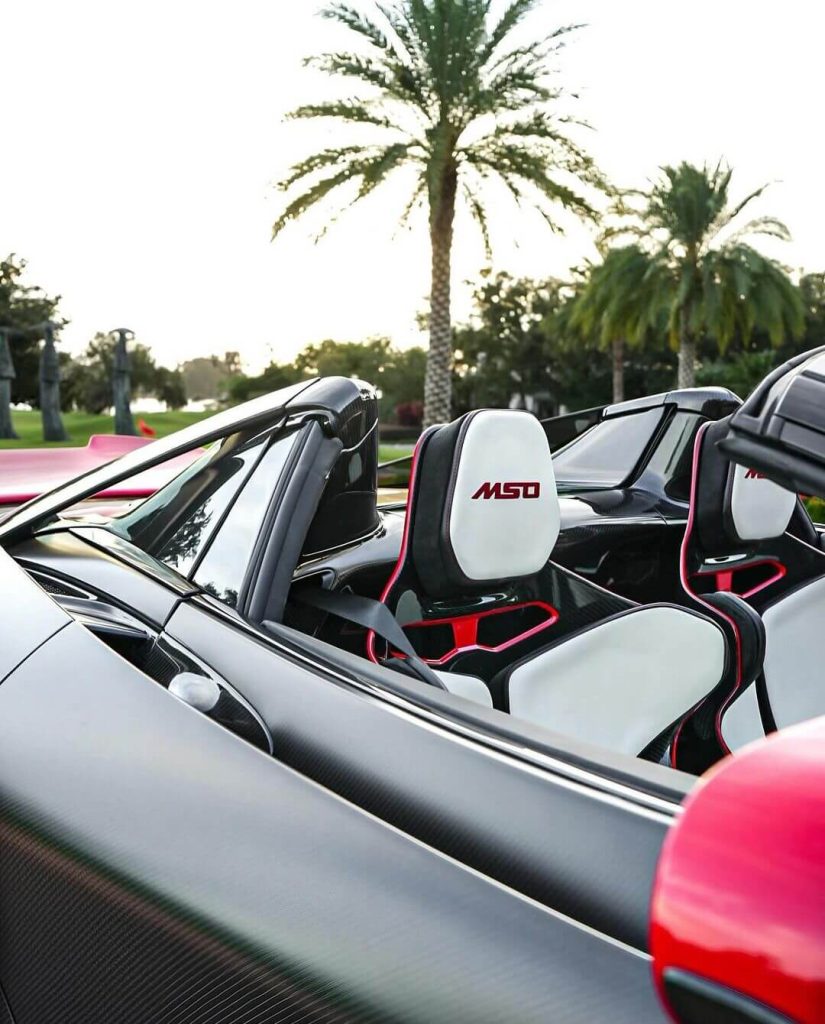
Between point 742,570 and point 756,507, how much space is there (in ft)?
0.57

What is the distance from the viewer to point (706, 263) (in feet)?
87.0

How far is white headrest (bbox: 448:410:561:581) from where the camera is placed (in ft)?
6.31

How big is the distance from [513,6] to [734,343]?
3010 cm

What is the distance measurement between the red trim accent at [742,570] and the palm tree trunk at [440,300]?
651 inches

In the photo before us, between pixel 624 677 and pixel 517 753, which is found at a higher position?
pixel 517 753

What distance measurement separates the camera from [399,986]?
0.87m

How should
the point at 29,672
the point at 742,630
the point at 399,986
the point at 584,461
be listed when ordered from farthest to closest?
the point at 584,461
the point at 742,630
the point at 29,672
the point at 399,986

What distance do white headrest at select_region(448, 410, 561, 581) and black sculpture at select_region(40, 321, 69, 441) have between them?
A: 29.7m

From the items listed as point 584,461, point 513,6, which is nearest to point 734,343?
point 513,6

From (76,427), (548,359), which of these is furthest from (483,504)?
(548,359)

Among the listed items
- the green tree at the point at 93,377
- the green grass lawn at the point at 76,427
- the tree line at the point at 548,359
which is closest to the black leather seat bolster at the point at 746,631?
the green grass lawn at the point at 76,427

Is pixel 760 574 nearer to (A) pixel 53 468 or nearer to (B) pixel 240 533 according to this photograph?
(B) pixel 240 533

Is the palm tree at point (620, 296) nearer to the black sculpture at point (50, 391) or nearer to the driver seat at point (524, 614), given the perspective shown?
the black sculpture at point (50, 391)

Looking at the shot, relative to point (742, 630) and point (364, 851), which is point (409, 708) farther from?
point (742, 630)
